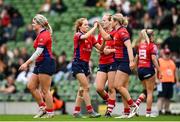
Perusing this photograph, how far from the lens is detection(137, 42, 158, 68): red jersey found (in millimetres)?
22750

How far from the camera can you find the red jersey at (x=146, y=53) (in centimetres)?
2275

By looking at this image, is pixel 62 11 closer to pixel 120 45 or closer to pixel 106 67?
pixel 106 67

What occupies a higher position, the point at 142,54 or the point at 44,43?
the point at 44,43

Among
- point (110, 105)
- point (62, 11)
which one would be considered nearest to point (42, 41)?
point (110, 105)

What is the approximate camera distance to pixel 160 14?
3106 centimetres

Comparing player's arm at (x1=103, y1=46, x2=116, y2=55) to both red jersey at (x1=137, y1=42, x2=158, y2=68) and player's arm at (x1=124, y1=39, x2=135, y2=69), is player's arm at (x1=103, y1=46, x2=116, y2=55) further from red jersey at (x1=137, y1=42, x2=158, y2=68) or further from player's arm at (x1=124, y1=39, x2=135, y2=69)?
red jersey at (x1=137, y1=42, x2=158, y2=68)

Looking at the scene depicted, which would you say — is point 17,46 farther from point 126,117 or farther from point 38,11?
point 126,117

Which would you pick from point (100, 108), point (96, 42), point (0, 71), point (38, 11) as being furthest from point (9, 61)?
point (96, 42)

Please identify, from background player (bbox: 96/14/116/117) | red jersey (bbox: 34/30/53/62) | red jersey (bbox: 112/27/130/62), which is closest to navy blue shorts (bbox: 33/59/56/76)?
red jersey (bbox: 34/30/53/62)

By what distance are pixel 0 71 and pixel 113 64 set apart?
393 inches

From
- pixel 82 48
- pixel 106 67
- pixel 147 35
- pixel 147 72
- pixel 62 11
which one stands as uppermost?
pixel 62 11

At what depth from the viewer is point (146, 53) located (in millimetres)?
22812

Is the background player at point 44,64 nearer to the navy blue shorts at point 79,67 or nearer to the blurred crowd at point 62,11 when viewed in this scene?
the navy blue shorts at point 79,67

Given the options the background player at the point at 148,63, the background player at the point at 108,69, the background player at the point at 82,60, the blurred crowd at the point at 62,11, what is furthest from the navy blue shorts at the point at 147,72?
the blurred crowd at the point at 62,11
